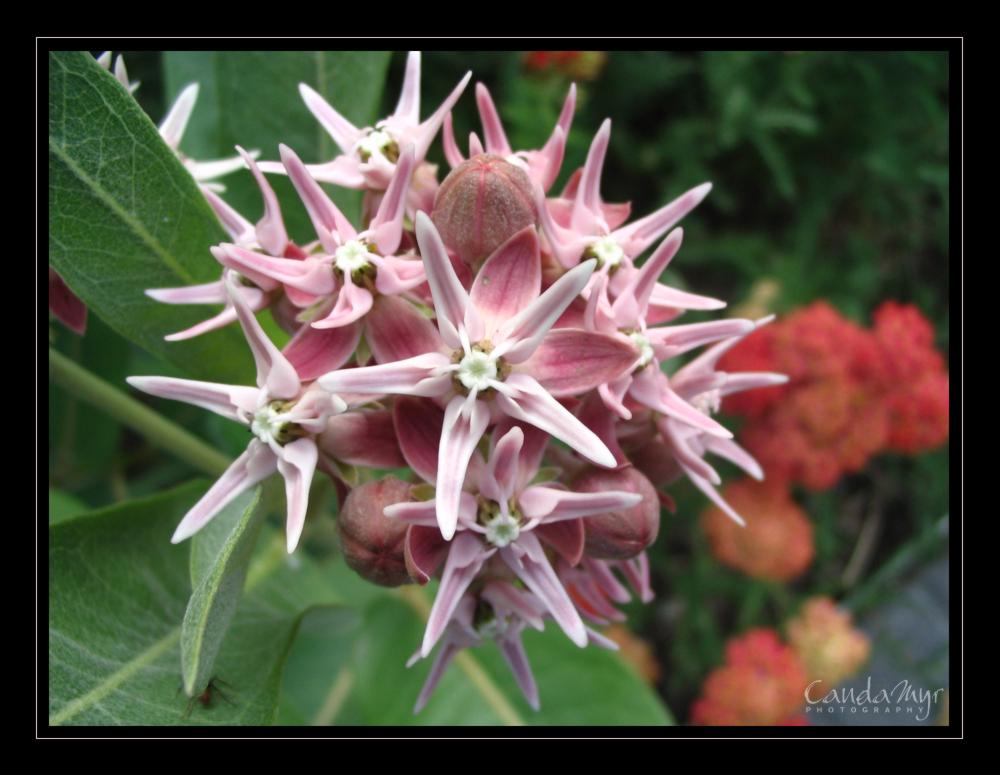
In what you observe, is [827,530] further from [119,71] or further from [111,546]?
[119,71]

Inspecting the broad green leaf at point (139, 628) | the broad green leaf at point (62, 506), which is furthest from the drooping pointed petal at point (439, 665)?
the broad green leaf at point (62, 506)

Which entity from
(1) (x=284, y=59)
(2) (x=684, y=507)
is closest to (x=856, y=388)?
(2) (x=684, y=507)

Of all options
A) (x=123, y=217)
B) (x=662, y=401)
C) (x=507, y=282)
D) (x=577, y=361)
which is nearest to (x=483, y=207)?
(x=507, y=282)

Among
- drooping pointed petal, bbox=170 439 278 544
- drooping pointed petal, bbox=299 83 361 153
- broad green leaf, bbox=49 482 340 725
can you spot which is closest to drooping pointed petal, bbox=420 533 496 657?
drooping pointed petal, bbox=170 439 278 544

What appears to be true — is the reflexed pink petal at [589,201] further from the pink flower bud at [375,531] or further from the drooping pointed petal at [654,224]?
the pink flower bud at [375,531]

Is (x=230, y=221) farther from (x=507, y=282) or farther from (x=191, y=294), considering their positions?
(x=507, y=282)
